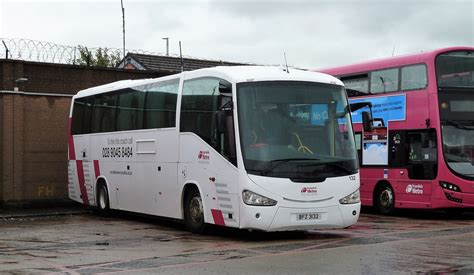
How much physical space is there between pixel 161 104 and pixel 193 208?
2.58 m

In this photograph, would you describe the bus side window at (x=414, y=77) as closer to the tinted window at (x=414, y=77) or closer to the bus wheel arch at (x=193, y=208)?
the tinted window at (x=414, y=77)

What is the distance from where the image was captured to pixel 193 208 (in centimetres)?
1309

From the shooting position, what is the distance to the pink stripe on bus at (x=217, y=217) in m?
11.9

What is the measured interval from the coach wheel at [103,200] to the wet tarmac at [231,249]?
1.30m

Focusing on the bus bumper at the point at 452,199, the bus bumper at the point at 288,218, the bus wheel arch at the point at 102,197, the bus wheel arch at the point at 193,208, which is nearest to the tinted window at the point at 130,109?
the bus wheel arch at the point at 102,197

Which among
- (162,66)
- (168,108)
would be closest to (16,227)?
(168,108)

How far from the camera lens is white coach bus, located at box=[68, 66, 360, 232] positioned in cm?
1131

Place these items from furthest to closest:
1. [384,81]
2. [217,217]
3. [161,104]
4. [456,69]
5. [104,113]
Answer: [384,81]
[104,113]
[456,69]
[161,104]
[217,217]

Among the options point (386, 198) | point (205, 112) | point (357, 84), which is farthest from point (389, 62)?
point (205, 112)

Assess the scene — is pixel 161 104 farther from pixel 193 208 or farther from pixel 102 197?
pixel 102 197

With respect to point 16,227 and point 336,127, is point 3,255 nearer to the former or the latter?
point 16,227

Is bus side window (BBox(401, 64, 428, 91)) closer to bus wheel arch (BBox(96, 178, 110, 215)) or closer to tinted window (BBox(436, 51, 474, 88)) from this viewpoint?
tinted window (BBox(436, 51, 474, 88))

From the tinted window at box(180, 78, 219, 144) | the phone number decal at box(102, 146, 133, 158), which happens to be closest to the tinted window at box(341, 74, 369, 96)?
the tinted window at box(180, 78, 219, 144)

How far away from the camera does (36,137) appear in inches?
768
